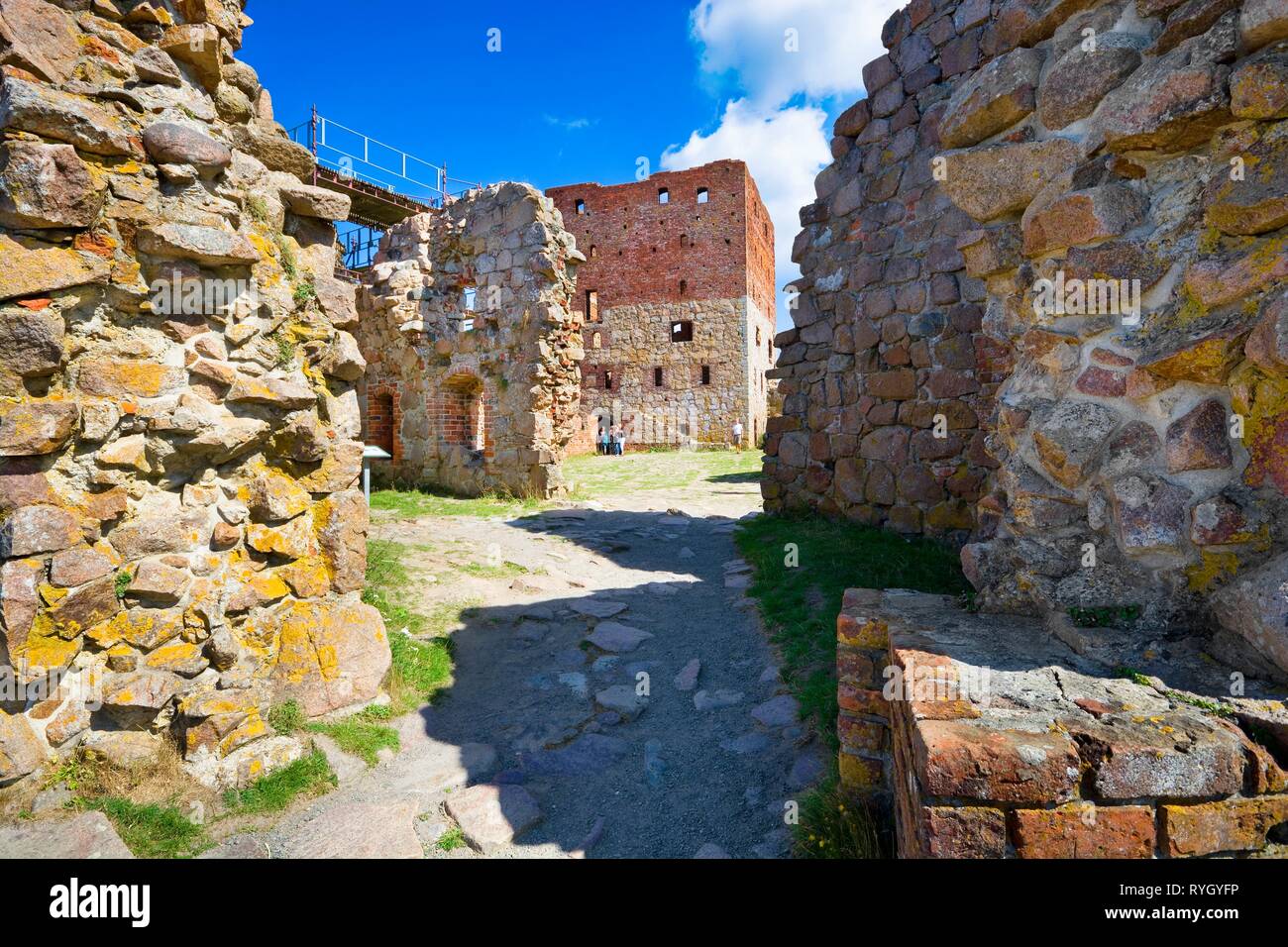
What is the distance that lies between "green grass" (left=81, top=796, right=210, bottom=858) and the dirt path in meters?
0.31

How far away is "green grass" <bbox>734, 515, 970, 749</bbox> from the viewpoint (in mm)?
4070

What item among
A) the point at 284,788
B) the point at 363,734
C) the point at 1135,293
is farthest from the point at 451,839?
the point at 1135,293

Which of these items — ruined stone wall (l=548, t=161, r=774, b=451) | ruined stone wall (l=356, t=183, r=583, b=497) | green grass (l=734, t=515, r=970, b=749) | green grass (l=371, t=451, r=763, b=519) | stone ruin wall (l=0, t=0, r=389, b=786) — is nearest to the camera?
stone ruin wall (l=0, t=0, r=389, b=786)

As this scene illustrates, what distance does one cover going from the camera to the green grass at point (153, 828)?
8.79ft

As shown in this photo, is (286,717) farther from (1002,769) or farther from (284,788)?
(1002,769)

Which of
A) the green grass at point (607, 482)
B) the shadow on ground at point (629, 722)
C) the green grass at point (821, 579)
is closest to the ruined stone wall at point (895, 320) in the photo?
the green grass at point (821, 579)

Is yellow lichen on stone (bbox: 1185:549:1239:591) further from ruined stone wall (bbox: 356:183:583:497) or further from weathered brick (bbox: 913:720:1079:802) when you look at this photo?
ruined stone wall (bbox: 356:183:583:497)

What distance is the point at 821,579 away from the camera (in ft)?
18.4

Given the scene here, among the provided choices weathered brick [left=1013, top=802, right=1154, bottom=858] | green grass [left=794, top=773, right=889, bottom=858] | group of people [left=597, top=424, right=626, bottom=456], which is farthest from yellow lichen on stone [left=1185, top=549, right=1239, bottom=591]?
group of people [left=597, top=424, right=626, bottom=456]

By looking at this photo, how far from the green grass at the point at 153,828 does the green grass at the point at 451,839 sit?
38.1 inches

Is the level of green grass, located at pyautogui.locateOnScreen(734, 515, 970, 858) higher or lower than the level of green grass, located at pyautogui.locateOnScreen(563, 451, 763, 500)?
lower

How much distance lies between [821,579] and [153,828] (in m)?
4.62

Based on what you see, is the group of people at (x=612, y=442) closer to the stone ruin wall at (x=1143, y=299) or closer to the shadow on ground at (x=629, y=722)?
the shadow on ground at (x=629, y=722)

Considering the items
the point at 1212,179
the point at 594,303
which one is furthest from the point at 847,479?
the point at 594,303
